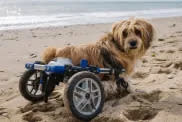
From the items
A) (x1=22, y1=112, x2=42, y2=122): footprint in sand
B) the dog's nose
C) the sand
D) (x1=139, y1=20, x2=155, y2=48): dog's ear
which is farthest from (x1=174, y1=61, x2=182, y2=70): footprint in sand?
(x1=22, y1=112, x2=42, y2=122): footprint in sand

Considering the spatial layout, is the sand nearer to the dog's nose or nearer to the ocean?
the dog's nose

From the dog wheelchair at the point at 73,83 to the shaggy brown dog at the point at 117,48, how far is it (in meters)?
0.12

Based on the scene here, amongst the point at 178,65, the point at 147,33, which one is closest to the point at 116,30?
the point at 147,33

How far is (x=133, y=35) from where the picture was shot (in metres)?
3.96

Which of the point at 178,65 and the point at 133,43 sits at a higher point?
the point at 133,43

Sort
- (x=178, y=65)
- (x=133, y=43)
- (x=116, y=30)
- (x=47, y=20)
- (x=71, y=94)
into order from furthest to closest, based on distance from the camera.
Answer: (x=47, y=20) < (x=178, y=65) < (x=116, y=30) < (x=133, y=43) < (x=71, y=94)

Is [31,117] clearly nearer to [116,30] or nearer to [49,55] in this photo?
[49,55]

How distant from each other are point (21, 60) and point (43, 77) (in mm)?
3175

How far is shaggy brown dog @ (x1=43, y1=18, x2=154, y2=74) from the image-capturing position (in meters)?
3.93

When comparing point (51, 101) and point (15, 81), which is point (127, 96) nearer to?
point (51, 101)

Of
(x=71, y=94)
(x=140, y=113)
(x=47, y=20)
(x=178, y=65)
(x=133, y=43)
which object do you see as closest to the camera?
(x=71, y=94)

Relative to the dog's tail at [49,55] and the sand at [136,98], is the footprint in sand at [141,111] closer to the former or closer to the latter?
the sand at [136,98]

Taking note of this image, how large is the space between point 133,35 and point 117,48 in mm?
261

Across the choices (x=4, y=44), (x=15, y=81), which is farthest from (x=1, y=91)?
(x=4, y=44)
